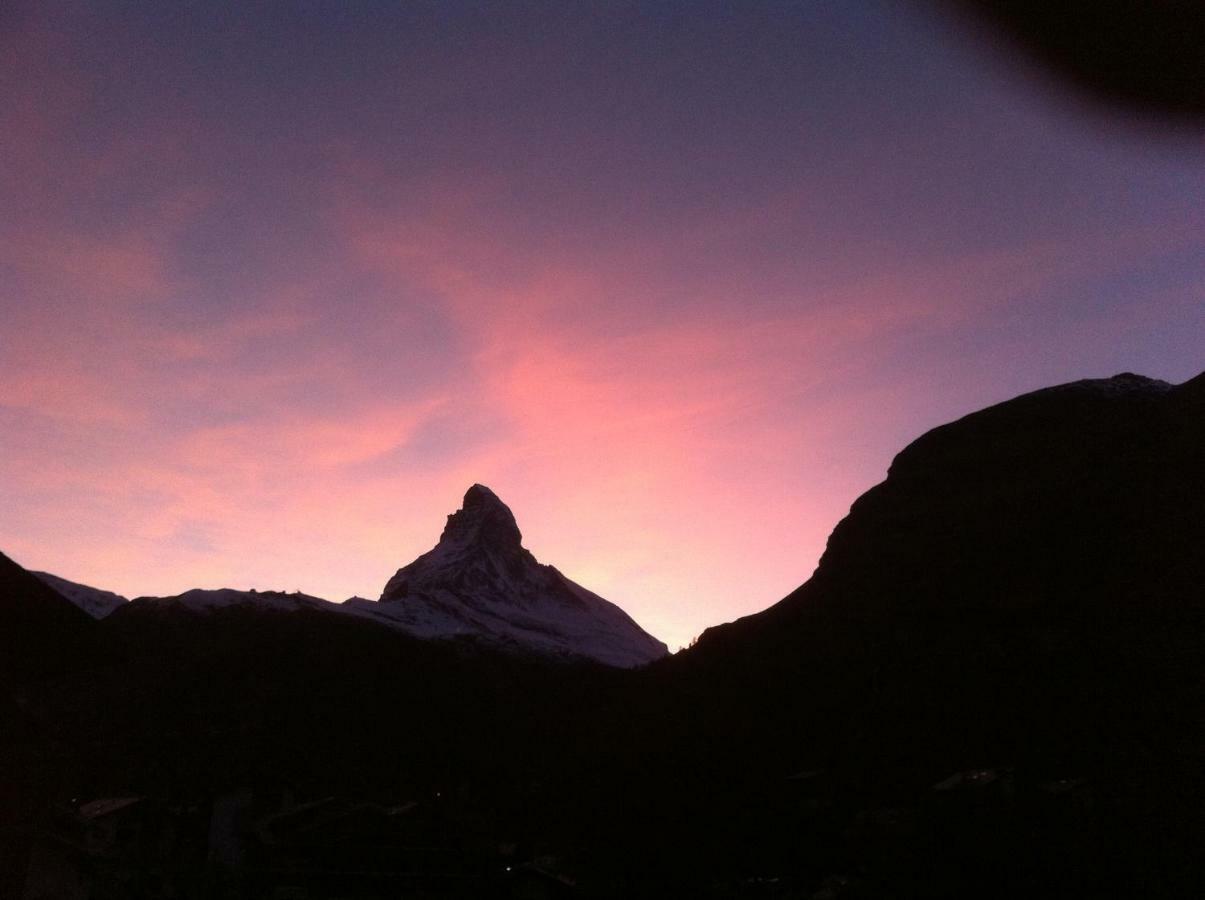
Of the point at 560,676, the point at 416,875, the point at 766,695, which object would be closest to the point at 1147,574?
the point at 766,695

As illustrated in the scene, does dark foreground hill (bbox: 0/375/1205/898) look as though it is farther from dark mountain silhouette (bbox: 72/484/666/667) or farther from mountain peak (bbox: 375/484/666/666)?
mountain peak (bbox: 375/484/666/666)

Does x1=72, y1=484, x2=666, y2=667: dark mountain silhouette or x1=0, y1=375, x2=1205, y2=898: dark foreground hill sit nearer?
x1=0, y1=375, x2=1205, y2=898: dark foreground hill

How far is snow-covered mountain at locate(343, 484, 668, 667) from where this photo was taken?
91.1 metres

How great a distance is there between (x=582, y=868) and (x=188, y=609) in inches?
1796

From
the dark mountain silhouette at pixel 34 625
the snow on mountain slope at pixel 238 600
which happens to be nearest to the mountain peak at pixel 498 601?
the snow on mountain slope at pixel 238 600

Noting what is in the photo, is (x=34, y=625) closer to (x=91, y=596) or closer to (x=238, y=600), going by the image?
(x=238, y=600)

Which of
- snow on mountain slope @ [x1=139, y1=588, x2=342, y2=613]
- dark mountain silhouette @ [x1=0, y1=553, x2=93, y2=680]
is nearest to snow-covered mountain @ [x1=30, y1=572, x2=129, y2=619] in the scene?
snow on mountain slope @ [x1=139, y1=588, x2=342, y2=613]

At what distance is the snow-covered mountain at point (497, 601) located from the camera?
299 feet

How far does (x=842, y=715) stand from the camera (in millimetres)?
54531

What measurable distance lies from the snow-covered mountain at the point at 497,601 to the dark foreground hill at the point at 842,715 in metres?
10.6

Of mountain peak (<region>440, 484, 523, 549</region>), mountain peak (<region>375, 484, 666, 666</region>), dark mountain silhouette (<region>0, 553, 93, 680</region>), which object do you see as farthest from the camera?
mountain peak (<region>440, 484, 523, 549</region>)

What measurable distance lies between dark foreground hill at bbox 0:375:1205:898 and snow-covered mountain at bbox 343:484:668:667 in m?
10.6

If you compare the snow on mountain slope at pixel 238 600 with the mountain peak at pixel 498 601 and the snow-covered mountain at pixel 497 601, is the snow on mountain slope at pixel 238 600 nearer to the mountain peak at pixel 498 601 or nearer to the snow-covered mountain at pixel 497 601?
the snow-covered mountain at pixel 497 601

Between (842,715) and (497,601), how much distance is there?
70.0 m
